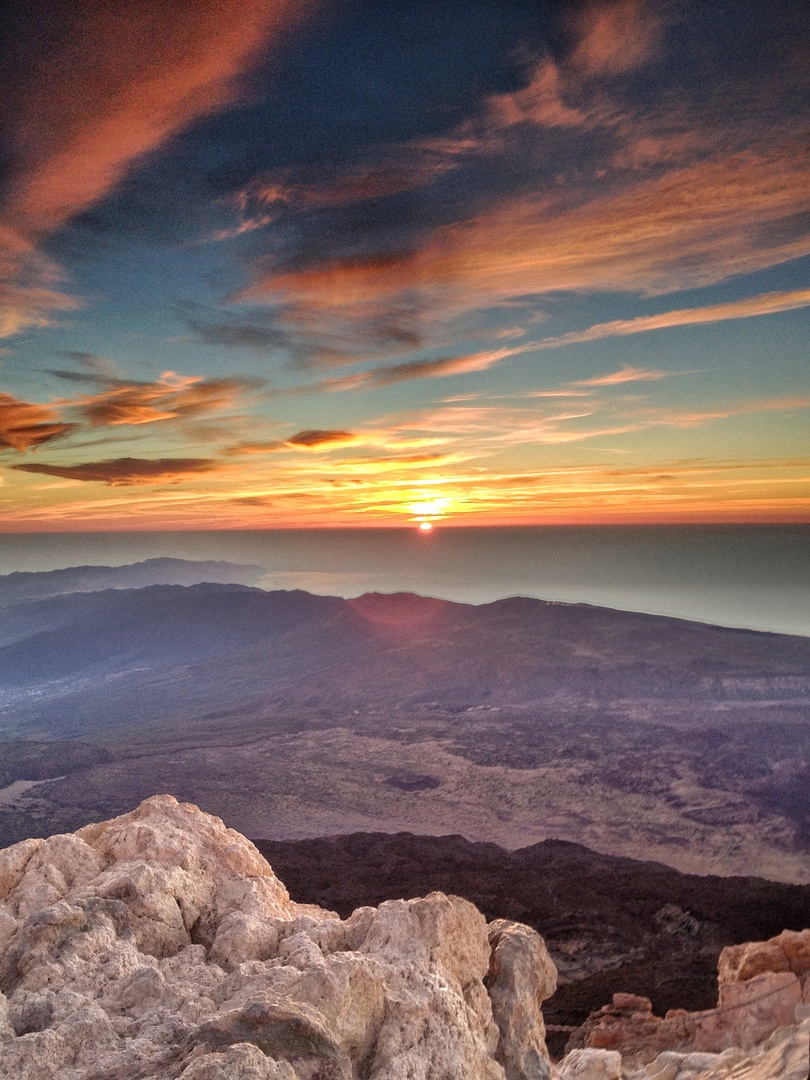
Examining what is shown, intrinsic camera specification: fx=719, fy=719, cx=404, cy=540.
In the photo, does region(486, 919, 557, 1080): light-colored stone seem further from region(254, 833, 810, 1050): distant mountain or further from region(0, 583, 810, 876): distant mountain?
region(0, 583, 810, 876): distant mountain

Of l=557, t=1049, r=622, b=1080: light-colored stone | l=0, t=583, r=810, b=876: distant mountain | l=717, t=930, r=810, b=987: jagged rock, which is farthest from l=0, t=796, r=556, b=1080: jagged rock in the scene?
l=0, t=583, r=810, b=876: distant mountain

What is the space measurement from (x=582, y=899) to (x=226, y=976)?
30698 mm

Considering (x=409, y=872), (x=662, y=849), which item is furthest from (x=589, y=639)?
(x=409, y=872)

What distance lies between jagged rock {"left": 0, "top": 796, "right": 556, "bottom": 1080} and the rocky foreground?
0.02m

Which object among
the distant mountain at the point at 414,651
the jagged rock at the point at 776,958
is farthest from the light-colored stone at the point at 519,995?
the distant mountain at the point at 414,651

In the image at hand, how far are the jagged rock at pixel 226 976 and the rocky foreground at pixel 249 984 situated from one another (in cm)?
2

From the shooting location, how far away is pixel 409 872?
129 feet

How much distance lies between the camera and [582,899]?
115 ft

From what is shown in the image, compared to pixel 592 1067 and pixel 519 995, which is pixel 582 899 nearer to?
pixel 592 1067

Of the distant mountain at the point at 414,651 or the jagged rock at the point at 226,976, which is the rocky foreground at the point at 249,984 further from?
the distant mountain at the point at 414,651

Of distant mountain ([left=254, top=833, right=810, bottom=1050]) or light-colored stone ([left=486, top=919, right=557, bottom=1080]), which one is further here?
distant mountain ([left=254, top=833, right=810, bottom=1050])

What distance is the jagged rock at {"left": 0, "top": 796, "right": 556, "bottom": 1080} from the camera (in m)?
7.37

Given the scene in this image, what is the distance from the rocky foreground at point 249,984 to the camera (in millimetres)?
7410

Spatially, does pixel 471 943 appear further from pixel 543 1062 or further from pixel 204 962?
pixel 204 962
